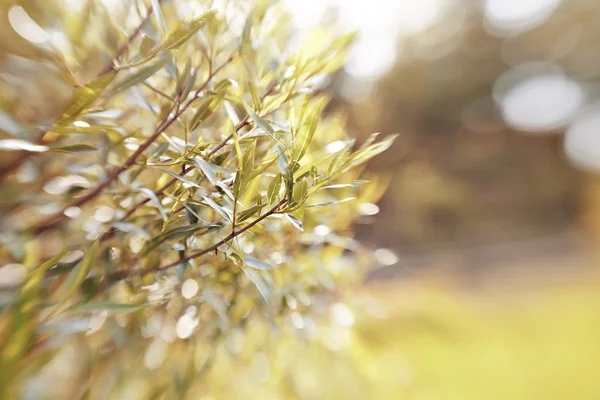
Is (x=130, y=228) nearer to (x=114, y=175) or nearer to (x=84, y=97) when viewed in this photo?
(x=114, y=175)

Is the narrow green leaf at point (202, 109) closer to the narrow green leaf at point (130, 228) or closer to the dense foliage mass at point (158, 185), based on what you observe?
the dense foliage mass at point (158, 185)

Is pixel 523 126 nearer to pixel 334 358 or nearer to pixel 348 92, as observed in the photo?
pixel 348 92

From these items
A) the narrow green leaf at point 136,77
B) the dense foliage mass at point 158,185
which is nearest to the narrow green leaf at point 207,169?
the dense foliage mass at point 158,185

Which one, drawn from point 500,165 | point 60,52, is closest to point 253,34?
point 60,52

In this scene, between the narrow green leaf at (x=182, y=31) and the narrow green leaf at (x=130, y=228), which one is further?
the narrow green leaf at (x=130, y=228)

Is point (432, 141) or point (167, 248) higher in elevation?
point (167, 248)

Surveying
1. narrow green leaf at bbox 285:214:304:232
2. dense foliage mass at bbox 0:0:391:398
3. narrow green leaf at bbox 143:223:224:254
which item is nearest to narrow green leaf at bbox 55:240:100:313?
dense foliage mass at bbox 0:0:391:398
